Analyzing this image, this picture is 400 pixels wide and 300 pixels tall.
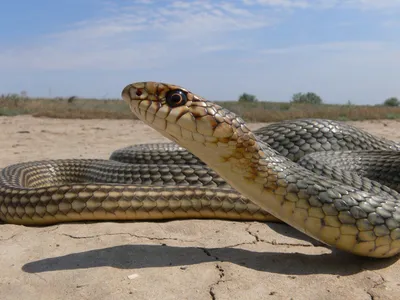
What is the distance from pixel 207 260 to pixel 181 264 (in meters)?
0.20

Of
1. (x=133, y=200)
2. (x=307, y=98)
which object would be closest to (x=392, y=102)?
(x=307, y=98)

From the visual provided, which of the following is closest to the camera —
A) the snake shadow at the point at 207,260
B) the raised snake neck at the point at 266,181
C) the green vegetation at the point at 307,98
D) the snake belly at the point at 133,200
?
the raised snake neck at the point at 266,181

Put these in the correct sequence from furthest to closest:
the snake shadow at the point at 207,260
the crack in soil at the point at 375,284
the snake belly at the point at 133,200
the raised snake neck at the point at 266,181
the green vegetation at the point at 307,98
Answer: the green vegetation at the point at 307,98, the snake belly at the point at 133,200, the snake shadow at the point at 207,260, the raised snake neck at the point at 266,181, the crack in soil at the point at 375,284

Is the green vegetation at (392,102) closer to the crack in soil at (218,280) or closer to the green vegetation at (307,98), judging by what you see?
the green vegetation at (307,98)

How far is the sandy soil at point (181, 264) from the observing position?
2953 mm

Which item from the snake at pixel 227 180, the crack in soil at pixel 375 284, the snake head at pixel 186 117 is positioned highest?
the snake head at pixel 186 117

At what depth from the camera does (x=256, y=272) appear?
3.22m

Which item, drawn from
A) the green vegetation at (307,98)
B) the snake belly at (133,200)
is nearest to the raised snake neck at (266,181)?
the snake belly at (133,200)

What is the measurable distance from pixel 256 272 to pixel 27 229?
2.42 metres

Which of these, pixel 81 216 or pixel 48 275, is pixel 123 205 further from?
pixel 48 275

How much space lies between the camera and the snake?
3197mm

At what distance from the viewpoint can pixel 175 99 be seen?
10.6 ft

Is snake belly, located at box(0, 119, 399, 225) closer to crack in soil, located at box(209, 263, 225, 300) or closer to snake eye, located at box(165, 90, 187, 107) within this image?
crack in soil, located at box(209, 263, 225, 300)

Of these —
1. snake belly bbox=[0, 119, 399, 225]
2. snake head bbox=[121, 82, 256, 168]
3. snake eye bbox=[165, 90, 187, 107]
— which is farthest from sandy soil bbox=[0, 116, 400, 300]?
snake eye bbox=[165, 90, 187, 107]
